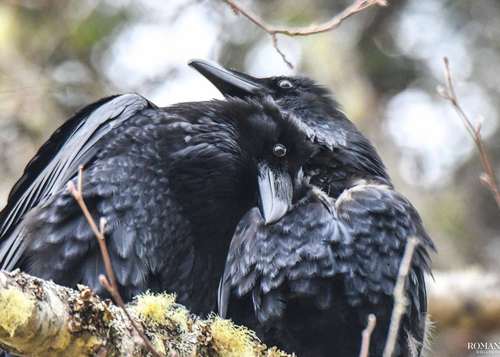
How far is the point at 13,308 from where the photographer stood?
181 cm

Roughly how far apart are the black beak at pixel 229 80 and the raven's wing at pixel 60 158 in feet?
1.68

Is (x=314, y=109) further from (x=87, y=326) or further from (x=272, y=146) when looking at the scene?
(x=87, y=326)

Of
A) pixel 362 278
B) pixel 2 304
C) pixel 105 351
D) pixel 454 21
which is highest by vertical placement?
pixel 454 21

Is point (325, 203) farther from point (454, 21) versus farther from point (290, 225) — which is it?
point (454, 21)

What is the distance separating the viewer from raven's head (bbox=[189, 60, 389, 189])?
3.95 m


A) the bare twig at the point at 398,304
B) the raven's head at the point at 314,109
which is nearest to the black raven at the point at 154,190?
the raven's head at the point at 314,109

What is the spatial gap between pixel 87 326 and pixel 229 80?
241 cm

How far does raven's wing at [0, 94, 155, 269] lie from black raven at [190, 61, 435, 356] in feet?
2.98

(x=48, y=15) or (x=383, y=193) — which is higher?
(x=48, y=15)

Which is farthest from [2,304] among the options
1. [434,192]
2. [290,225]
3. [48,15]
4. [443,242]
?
[434,192]

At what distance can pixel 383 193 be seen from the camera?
3611mm

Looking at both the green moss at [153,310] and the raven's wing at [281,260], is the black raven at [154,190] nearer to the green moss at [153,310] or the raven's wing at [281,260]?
the raven's wing at [281,260]

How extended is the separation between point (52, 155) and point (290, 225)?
1.41m

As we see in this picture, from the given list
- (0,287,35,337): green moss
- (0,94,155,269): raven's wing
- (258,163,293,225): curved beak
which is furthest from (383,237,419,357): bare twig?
(0,94,155,269): raven's wing
